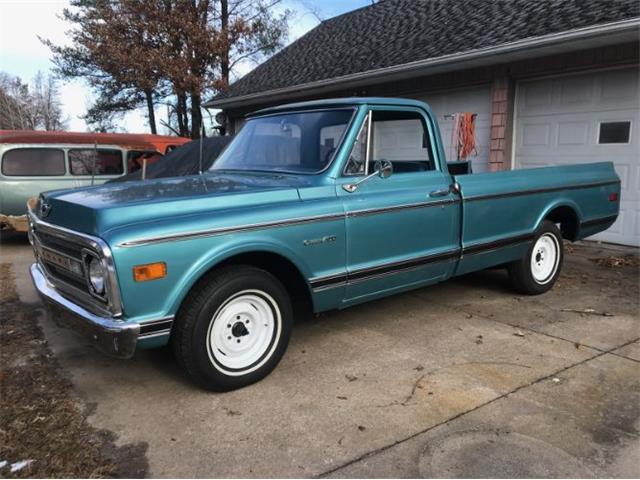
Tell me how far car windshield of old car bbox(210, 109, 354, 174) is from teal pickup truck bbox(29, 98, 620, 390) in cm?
1

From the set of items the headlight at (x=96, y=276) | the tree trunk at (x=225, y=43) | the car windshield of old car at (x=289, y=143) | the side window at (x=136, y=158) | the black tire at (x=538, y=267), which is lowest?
the black tire at (x=538, y=267)

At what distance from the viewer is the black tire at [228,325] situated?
3.10m

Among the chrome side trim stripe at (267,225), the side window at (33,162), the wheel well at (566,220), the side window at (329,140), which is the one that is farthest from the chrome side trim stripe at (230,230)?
the side window at (33,162)

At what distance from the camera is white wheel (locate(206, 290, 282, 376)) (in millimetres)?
3258

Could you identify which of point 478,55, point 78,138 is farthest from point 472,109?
point 78,138

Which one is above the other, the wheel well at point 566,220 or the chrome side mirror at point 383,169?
the chrome side mirror at point 383,169

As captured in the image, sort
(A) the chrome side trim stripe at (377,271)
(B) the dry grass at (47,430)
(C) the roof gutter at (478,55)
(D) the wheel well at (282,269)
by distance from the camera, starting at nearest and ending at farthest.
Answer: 1. (B) the dry grass at (47,430)
2. (D) the wheel well at (282,269)
3. (A) the chrome side trim stripe at (377,271)
4. (C) the roof gutter at (478,55)

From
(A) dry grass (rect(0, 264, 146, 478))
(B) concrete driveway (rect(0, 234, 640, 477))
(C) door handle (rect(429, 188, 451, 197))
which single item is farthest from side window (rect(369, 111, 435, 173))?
(A) dry grass (rect(0, 264, 146, 478))

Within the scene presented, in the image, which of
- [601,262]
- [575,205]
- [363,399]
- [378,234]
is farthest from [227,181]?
[601,262]

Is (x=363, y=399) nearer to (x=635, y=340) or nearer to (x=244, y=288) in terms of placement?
(x=244, y=288)

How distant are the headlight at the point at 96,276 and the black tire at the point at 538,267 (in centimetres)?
393

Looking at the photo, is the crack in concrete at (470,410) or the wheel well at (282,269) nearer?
the crack in concrete at (470,410)

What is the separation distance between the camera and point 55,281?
3.47 meters

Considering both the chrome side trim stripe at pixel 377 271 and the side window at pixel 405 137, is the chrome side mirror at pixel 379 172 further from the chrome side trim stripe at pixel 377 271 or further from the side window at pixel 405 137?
the chrome side trim stripe at pixel 377 271
